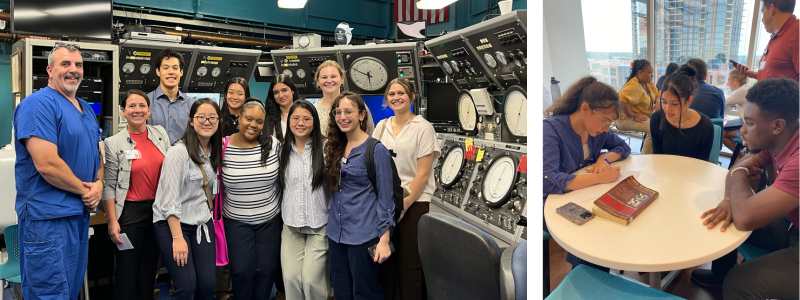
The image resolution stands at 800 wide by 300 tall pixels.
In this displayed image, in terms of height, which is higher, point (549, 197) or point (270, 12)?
point (270, 12)

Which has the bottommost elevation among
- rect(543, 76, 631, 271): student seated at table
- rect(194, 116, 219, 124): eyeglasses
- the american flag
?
rect(543, 76, 631, 271): student seated at table

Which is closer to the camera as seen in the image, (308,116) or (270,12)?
(308,116)

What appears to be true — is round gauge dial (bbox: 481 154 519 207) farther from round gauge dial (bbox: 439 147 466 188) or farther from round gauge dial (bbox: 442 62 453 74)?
round gauge dial (bbox: 442 62 453 74)

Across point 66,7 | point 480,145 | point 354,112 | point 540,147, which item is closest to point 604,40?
point 540,147

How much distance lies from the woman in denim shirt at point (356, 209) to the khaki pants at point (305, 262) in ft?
0.35

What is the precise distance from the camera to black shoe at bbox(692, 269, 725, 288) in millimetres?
732

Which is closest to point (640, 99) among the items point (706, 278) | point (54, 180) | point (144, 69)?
point (706, 278)

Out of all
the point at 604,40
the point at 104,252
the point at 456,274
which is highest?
the point at 604,40

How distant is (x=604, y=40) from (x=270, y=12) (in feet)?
27.9

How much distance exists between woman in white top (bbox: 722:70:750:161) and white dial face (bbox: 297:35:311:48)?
13.8ft

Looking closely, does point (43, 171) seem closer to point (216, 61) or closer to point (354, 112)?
point (354, 112)

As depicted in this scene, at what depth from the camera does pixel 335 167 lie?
2.58 m

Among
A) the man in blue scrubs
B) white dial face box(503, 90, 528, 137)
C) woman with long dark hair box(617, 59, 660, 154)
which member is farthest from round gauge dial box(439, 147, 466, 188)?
woman with long dark hair box(617, 59, 660, 154)

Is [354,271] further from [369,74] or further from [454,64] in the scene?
[369,74]
